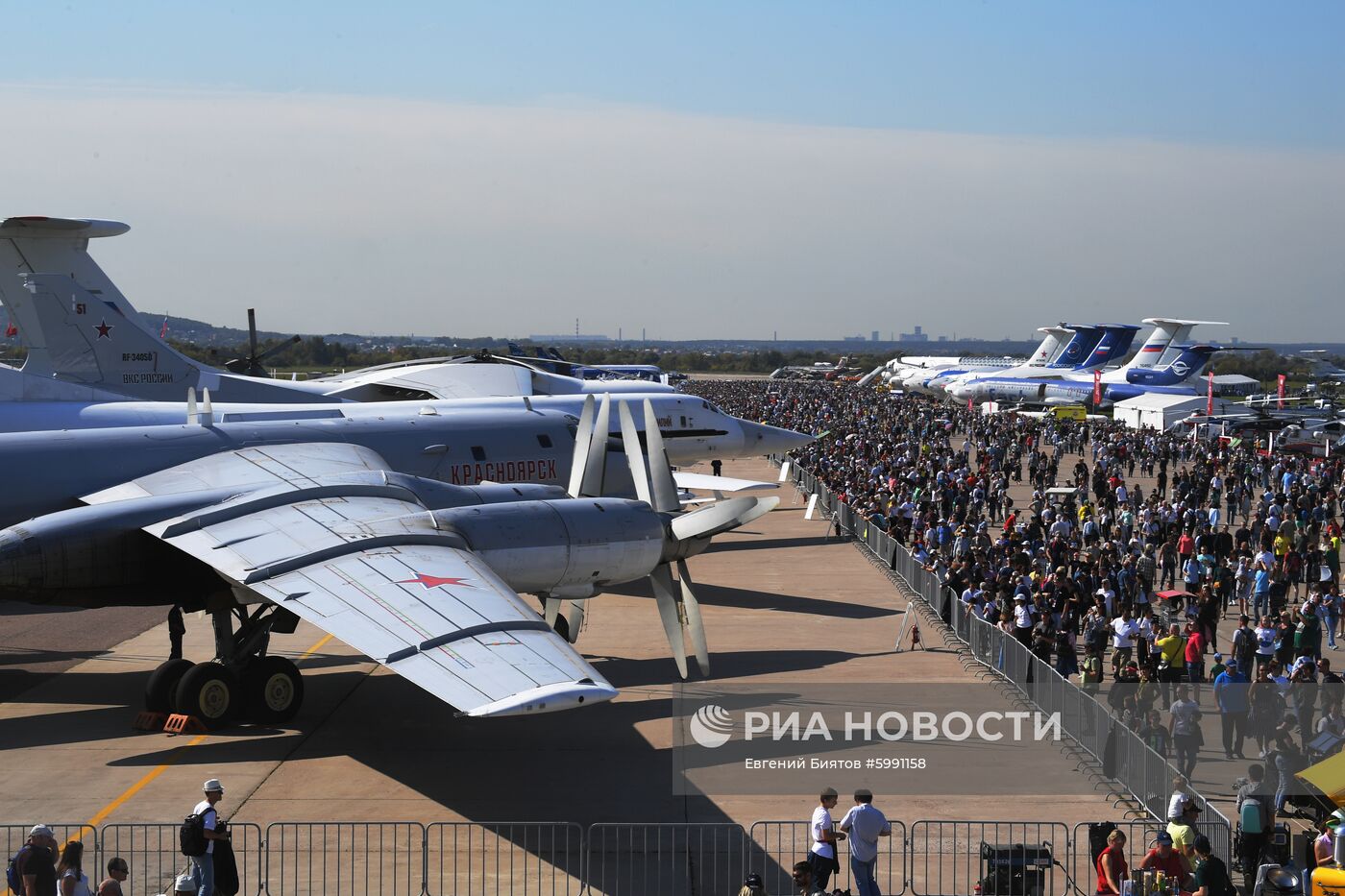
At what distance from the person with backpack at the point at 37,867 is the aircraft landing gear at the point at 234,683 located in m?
6.33

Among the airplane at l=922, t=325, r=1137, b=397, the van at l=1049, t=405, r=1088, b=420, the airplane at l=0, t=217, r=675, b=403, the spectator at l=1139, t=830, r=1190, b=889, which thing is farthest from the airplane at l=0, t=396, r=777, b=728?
the airplane at l=922, t=325, r=1137, b=397

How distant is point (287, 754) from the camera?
15180 mm

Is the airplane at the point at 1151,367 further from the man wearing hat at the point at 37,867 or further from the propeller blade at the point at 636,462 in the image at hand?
the man wearing hat at the point at 37,867

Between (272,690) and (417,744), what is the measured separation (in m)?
2.19

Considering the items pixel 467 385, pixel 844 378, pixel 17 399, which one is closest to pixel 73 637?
pixel 17 399

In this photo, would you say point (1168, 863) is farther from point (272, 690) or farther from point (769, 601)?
point (769, 601)

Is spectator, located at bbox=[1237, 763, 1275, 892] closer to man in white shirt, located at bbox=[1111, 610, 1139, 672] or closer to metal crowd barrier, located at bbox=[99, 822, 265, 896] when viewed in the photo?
man in white shirt, located at bbox=[1111, 610, 1139, 672]

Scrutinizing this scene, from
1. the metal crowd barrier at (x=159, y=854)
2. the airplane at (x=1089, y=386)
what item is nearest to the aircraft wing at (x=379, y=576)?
the metal crowd barrier at (x=159, y=854)

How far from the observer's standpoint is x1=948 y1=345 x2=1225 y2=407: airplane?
83.5 meters

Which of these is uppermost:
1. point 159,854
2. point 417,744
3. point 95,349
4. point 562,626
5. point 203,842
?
point 95,349

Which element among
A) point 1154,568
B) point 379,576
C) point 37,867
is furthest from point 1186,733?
point 37,867

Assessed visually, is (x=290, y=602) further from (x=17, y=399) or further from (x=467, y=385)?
(x=467, y=385)

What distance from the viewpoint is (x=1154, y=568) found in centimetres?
2377

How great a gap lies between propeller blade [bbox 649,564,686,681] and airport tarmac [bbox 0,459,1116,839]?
113cm
